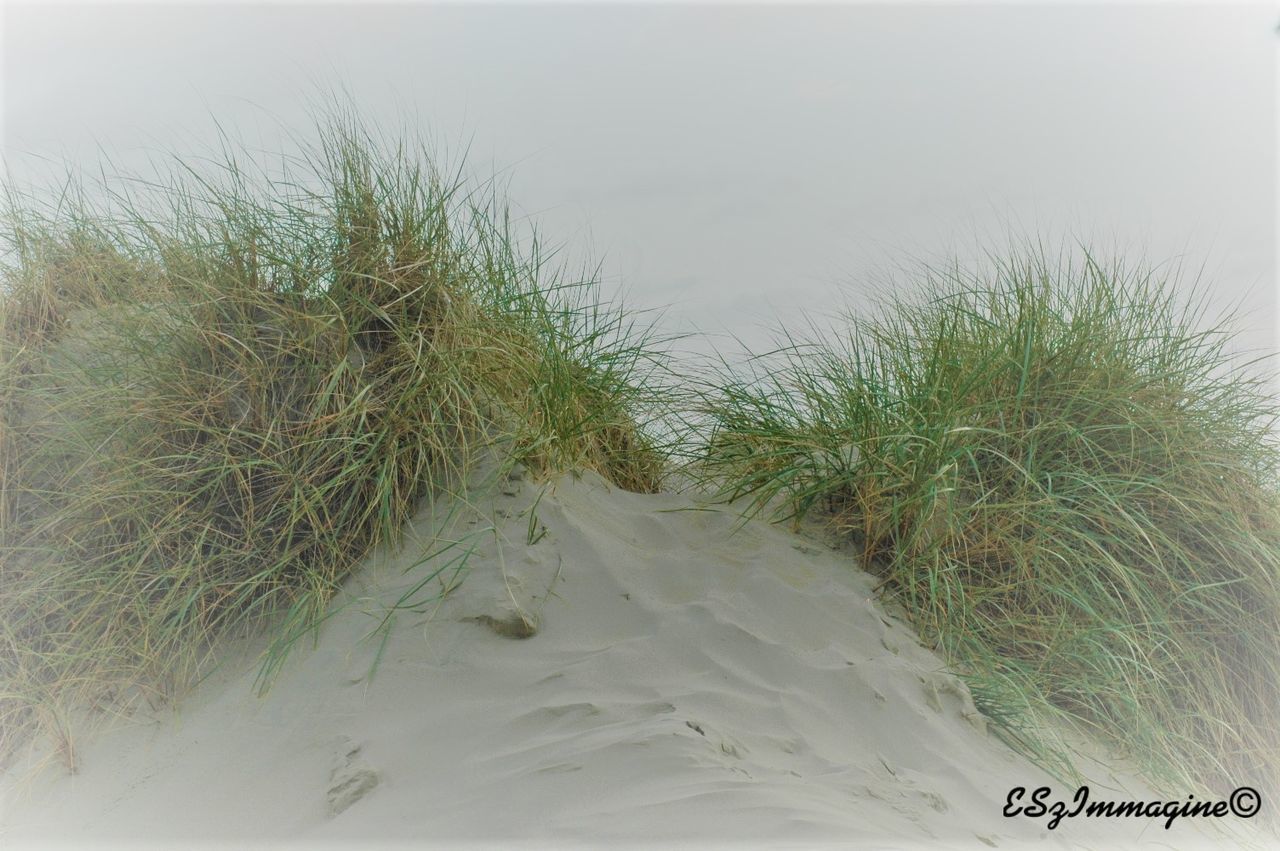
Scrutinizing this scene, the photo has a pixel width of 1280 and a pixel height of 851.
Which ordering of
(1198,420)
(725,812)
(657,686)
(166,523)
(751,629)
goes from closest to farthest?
1. (725,812)
2. (657,686)
3. (751,629)
4. (166,523)
5. (1198,420)

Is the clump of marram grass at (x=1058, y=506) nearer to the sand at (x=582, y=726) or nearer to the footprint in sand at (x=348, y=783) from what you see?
the sand at (x=582, y=726)

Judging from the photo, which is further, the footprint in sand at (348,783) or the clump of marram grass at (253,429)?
the clump of marram grass at (253,429)

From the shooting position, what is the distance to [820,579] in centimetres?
334

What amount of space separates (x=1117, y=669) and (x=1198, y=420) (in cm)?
136

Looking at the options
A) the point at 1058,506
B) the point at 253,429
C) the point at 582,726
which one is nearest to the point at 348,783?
the point at 582,726

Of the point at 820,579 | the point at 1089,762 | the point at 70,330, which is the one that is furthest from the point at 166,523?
the point at 1089,762

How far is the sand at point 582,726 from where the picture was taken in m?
2.20

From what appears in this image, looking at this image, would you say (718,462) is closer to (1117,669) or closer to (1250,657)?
(1117,669)

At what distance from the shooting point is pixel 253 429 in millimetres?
3365

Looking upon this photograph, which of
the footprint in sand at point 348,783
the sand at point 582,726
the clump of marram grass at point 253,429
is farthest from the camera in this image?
the clump of marram grass at point 253,429
